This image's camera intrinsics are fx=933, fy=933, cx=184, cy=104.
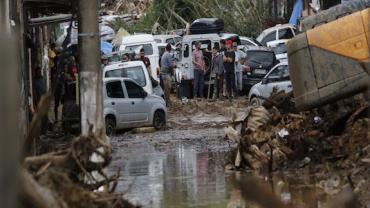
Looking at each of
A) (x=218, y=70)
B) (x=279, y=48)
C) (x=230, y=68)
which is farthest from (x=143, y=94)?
(x=279, y=48)

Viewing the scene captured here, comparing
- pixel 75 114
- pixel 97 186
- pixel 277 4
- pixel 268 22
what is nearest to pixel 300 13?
pixel 268 22

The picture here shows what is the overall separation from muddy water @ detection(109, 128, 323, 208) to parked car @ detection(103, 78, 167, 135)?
0.62m

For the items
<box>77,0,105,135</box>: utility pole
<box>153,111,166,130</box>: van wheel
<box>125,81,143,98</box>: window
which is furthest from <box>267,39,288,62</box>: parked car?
<box>77,0,105,135</box>: utility pole

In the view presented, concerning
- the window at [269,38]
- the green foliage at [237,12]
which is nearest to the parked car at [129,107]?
the window at [269,38]

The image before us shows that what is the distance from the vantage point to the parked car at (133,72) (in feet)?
90.2

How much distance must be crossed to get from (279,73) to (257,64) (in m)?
6.00

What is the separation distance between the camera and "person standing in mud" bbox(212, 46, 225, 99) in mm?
32750

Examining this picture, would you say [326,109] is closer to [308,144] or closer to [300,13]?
[308,144]

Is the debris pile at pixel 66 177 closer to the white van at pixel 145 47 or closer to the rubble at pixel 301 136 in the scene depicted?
the rubble at pixel 301 136

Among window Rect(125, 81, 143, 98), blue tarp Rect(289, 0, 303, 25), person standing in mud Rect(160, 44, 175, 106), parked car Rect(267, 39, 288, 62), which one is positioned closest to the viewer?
window Rect(125, 81, 143, 98)

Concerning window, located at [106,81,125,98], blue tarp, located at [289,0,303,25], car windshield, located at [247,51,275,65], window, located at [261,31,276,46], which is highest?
blue tarp, located at [289,0,303,25]

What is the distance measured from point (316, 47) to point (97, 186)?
29.2ft

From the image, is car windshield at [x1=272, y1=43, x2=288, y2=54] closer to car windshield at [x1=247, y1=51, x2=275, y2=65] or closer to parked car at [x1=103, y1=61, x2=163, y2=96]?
car windshield at [x1=247, y1=51, x2=275, y2=65]

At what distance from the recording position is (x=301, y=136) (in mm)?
14891
